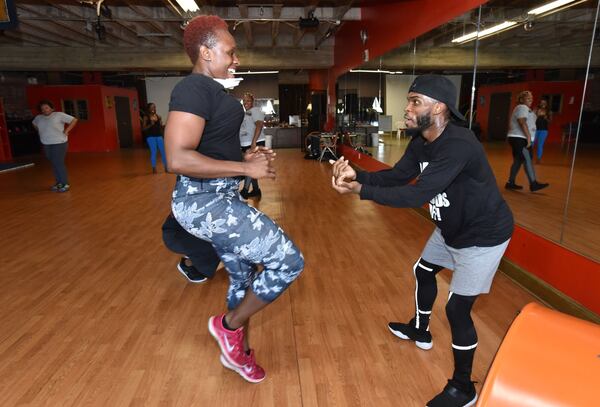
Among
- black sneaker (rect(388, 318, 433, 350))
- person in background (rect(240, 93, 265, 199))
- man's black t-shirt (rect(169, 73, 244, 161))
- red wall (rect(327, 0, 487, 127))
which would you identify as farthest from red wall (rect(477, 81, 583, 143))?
person in background (rect(240, 93, 265, 199))

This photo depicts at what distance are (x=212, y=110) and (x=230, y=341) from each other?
3.60ft

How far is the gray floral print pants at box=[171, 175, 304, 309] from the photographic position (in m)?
1.71

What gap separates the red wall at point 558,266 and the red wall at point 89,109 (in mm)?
14990

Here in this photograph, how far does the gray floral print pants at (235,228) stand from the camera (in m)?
1.71

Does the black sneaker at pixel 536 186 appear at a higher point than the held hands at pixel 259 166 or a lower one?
lower

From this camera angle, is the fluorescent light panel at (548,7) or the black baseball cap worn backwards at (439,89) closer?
the black baseball cap worn backwards at (439,89)

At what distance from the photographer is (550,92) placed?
3467 mm

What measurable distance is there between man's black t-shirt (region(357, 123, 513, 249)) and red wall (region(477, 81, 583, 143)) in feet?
5.86

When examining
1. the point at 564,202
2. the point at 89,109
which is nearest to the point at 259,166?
the point at 564,202

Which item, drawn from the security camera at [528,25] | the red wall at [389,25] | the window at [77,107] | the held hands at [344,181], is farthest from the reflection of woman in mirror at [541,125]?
the window at [77,107]

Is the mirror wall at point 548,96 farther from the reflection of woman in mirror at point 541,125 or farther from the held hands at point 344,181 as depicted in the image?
the held hands at point 344,181

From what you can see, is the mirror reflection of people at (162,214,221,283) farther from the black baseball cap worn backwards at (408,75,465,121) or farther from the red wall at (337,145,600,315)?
the red wall at (337,145,600,315)

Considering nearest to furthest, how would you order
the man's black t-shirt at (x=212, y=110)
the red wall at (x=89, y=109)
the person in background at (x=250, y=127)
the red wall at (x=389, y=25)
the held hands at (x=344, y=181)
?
the man's black t-shirt at (x=212, y=110)
the held hands at (x=344, y=181)
the red wall at (x=389, y=25)
the person in background at (x=250, y=127)
the red wall at (x=89, y=109)

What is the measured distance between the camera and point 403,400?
194cm
